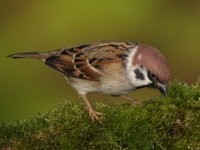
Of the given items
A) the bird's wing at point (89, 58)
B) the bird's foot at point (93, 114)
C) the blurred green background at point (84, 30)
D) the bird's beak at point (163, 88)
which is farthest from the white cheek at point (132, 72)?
the blurred green background at point (84, 30)

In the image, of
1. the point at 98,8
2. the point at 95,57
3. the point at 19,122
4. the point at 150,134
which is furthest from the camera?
the point at 98,8

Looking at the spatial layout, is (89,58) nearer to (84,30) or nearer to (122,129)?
(122,129)

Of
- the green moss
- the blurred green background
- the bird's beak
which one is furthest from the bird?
the blurred green background

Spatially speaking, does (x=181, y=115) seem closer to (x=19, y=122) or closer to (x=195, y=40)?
(x=19, y=122)

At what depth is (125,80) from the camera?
688 cm

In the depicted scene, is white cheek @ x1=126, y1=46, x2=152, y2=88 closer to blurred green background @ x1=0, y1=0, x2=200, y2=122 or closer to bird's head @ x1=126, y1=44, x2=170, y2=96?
bird's head @ x1=126, y1=44, x2=170, y2=96

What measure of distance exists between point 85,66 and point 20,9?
7.06m

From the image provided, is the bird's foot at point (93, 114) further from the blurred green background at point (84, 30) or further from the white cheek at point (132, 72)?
the blurred green background at point (84, 30)

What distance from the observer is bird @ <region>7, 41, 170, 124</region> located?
6.34 m

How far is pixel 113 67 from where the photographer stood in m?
6.97

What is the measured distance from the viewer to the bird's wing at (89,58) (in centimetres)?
707

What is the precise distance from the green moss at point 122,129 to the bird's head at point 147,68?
426 mm

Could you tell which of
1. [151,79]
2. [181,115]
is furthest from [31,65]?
[181,115]

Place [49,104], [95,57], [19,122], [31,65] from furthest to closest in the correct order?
[31,65]
[49,104]
[95,57]
[19,122]
